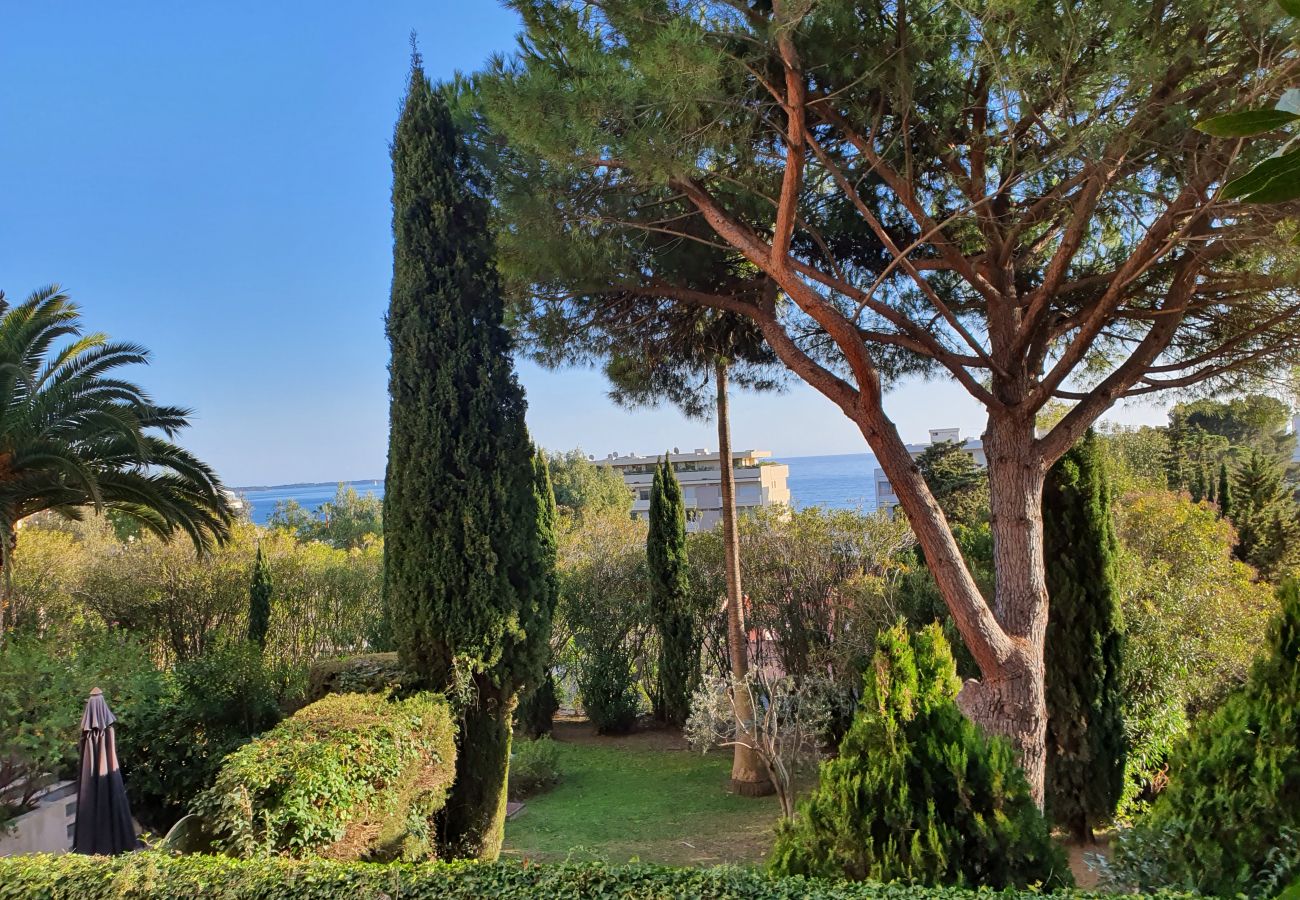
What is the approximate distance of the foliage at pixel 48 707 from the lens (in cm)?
495

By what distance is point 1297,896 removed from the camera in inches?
21.6

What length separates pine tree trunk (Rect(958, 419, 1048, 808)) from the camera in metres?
5.43

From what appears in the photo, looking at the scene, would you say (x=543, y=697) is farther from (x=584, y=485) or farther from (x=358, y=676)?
(x=584, y=485)

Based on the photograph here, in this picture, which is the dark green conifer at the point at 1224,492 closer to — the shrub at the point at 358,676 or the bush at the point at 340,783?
the shrub at the point at 358,676

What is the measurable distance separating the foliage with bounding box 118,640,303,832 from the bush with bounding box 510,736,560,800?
258cm

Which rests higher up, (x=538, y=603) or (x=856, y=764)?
(x=538, y=603)

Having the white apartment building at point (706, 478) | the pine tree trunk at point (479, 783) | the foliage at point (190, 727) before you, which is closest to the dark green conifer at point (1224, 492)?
the pine tree trunk at point (479, 783)

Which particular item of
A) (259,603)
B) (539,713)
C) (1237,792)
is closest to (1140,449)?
(539,713)

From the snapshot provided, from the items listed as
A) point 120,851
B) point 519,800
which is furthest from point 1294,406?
point 120,851

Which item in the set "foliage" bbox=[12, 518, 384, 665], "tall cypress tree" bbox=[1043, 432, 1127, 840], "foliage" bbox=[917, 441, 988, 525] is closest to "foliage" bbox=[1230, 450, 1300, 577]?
"foliage" bbox=[917, 441, 988, 525]

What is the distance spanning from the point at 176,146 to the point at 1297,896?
15.2m

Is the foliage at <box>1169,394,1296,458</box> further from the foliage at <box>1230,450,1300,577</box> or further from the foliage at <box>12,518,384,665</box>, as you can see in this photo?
the foliage at <box>12,518,384,665</box>

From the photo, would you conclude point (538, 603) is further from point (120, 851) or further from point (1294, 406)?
point (1294, 406)

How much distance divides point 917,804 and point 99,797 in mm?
4455
